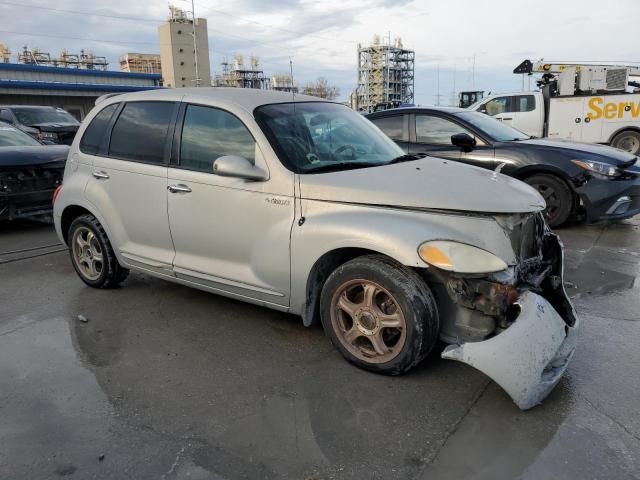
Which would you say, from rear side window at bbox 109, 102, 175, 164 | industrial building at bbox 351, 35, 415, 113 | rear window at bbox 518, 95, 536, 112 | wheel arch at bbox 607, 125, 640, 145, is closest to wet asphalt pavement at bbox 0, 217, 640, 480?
rear side window at bbox 109, 102, 175, 164

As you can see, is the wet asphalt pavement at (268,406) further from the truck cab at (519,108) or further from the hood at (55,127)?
the hood at (55,127)

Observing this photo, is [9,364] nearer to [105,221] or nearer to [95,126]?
[105,221]

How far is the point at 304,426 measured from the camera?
2.85 m

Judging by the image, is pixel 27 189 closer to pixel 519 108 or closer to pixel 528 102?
pixel 519 108

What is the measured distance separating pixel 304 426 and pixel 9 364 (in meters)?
2.21

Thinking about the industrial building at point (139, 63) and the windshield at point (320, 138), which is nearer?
the windshield at point (320, 138)

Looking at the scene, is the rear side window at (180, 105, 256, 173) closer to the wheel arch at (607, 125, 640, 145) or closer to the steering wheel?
the steering wheel

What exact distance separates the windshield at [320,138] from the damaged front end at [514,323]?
122 centimetres

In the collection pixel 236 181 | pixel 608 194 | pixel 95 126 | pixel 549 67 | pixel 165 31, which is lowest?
pixel 608 194

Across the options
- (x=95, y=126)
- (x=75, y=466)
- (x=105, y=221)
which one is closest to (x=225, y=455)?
(x=75, y=466)

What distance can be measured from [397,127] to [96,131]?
447 cm

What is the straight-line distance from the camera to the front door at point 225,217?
3.65 meters

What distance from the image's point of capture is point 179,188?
4.09m

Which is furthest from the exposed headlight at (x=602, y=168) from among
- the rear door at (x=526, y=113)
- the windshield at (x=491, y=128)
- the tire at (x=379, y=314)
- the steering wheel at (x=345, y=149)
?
the rear door at (x=526, y=113)
